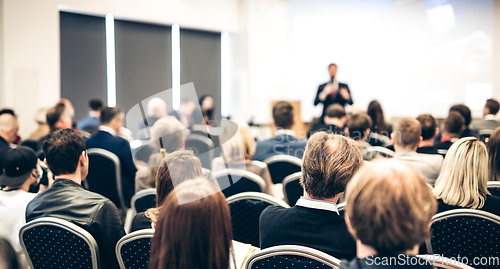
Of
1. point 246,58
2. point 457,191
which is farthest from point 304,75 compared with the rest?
point 457,191

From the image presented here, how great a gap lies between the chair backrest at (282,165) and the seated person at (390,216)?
1.85 meters

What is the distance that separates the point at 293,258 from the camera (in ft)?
3.63

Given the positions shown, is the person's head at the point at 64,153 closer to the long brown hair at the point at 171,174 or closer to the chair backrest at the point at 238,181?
the long brown hair at the point at 171,174

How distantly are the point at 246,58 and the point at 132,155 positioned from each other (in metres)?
5.56

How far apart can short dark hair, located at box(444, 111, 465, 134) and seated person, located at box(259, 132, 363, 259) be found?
237 centimetres

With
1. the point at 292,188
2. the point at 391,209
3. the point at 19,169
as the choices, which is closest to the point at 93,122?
the point at 19,169

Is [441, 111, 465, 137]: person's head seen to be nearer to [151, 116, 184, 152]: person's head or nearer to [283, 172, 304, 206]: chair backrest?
[283, 172, 304, 206]: chair backrest

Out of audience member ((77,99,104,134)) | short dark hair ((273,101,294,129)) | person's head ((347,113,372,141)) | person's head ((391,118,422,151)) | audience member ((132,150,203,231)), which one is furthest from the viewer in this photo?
audience member ((77,99,104,134))

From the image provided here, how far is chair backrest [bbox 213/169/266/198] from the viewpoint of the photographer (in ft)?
7.70

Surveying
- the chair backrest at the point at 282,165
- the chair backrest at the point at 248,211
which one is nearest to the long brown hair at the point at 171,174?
the chair backrest at the point at 248,211

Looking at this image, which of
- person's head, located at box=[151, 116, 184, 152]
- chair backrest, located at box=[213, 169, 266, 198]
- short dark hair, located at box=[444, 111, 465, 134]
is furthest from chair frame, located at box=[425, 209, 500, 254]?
short dark hair, located at box=[444, 111, 465, 134]

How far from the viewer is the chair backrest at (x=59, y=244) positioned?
1.40 metres

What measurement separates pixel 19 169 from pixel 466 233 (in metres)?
2.32

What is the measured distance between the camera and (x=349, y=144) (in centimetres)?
156
